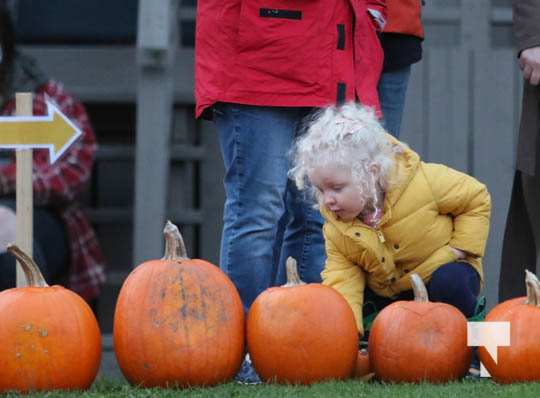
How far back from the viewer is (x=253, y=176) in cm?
366

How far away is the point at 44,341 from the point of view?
3.22m

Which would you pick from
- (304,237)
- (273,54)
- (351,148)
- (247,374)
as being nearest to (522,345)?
(351,148)

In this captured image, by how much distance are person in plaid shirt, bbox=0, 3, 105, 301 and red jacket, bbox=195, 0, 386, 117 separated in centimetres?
178

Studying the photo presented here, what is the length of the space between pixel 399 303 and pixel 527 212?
0.84m

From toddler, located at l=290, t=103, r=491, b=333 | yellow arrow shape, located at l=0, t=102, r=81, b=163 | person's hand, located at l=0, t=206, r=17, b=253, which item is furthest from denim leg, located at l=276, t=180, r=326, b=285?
person's hand, located at l=0, t=206, r=17, b=253

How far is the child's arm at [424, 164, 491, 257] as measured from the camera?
145 inches

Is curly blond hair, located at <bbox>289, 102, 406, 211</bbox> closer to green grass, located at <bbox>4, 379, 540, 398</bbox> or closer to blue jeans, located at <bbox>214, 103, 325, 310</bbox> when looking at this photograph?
blue jeans, located at <bbox>214, 103, 325, 310</bbox>

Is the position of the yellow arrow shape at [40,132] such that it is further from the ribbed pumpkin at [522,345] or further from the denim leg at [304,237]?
the ribbed pumpkin at [522,345]

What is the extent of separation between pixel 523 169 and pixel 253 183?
856 mm

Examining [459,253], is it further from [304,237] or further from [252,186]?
[252,186]

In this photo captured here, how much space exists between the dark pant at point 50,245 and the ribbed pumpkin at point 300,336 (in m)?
2.03

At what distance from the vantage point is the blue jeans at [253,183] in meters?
3.66

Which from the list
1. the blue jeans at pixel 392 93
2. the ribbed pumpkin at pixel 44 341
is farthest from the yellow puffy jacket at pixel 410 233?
the ribbed pumpkin at pixel 44 341

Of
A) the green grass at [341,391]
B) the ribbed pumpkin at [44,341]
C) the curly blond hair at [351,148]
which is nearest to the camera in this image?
the green grass at [341,391]
